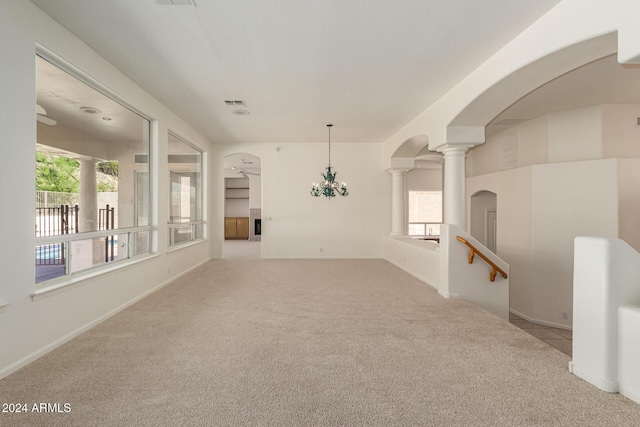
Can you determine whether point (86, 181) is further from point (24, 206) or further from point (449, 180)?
point (449, 180)

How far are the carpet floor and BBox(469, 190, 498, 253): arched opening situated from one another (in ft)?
14.9

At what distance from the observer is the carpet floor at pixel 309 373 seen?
205 centimetres

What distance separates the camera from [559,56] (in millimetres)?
3039

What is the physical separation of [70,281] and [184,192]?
378cm

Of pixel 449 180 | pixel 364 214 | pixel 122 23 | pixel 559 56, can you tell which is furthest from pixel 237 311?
pixel 364 214

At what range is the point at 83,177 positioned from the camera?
3725 millimetres

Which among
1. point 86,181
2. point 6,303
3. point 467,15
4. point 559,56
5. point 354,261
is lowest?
point 354,261

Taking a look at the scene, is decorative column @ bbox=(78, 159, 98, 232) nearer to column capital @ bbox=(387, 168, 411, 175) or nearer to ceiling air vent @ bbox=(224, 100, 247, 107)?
ceiling air vent @ bbox=(224, 100, 247, 107)

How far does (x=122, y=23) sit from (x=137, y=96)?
5.83 feet

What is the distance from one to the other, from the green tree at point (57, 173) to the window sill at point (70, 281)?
93cm

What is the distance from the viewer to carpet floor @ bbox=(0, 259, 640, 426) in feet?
6.74

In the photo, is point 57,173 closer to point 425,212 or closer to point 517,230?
point 517,230

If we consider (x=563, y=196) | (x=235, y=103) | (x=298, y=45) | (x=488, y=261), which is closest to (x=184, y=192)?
(x=235, y=103)

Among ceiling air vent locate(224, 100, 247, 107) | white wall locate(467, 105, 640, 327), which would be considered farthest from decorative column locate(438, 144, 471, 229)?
ceiling air vent locate(224, 100, 247, 107)
